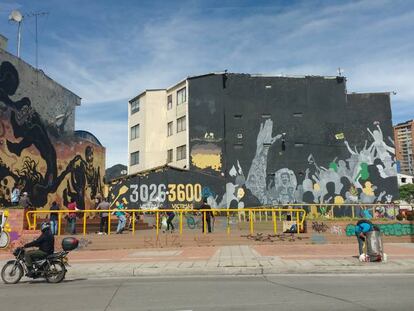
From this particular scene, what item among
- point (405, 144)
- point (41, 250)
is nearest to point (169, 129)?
point (41, 250)

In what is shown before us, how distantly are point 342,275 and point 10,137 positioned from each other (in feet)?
55.5

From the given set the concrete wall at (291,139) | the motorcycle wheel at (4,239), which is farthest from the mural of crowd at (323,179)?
the motorcycle wheel at (4,239)

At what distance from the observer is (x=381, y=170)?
151ft

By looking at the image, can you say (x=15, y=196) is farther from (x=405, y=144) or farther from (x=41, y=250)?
(x=405, y=144)

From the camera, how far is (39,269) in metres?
11.0

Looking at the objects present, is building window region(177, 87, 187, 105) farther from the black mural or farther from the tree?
the tree

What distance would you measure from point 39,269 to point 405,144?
108304 mm

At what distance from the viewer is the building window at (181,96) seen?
4616 cm

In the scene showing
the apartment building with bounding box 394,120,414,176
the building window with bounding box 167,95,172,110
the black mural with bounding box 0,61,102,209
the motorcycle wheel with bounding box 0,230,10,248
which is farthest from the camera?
the apartment building with bounding box 394,120,414,176

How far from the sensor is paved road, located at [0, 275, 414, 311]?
7516 millimetres

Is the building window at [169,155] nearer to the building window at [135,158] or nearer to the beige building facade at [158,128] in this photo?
the beige building facade at [158,128]

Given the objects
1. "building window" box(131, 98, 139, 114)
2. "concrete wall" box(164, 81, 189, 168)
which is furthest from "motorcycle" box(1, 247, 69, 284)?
"building window" box(131, 98, 139, 114)

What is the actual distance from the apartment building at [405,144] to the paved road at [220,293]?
10030 centimetres

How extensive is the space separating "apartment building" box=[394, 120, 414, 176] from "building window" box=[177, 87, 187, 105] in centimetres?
7121
